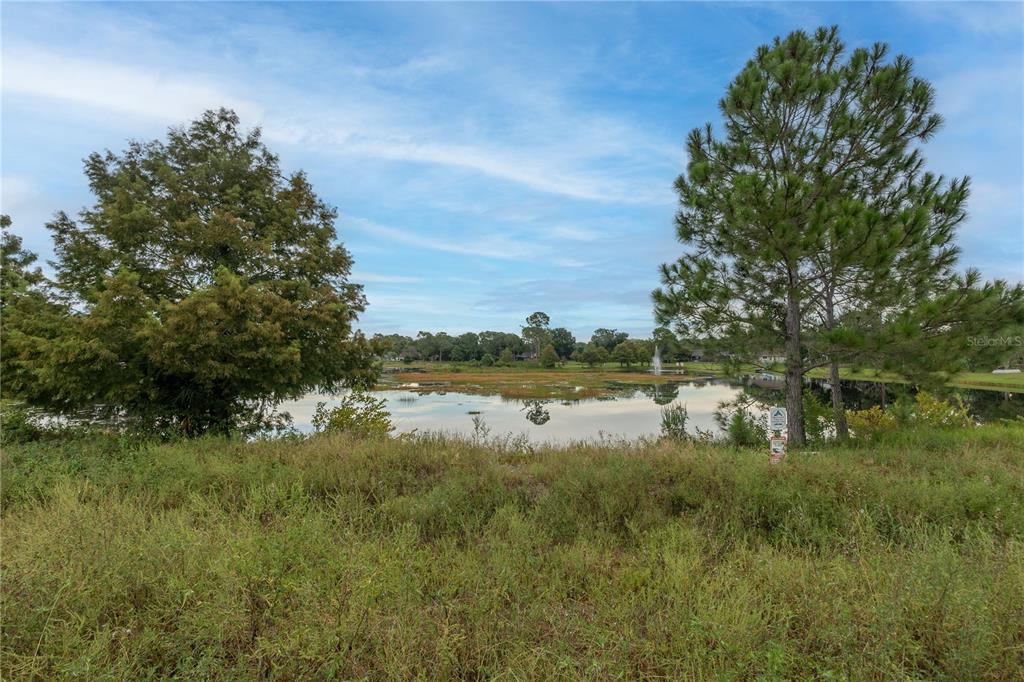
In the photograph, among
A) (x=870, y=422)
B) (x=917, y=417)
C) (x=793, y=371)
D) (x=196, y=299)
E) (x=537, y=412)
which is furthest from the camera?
(x=537, y=412)

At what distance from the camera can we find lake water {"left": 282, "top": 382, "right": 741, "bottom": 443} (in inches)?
714

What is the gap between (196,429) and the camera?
34.4 feet

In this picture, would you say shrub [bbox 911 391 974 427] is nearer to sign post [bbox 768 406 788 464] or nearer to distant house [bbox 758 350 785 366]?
distant house [bbox 758 350 785 366]

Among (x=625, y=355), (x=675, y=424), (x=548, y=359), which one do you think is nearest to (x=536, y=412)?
(x=675, y=424)

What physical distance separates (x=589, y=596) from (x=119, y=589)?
3.19 m

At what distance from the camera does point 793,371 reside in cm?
971

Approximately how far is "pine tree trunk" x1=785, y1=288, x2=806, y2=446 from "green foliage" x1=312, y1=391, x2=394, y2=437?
9.23 metres

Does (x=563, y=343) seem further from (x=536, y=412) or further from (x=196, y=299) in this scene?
(x=196, y=299)

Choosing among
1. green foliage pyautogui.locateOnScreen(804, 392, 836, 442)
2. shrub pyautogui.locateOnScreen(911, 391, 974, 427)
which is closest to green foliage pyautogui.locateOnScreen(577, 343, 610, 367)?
shrub pyautogui.locateOnScreen(911, 391, 974, 427)

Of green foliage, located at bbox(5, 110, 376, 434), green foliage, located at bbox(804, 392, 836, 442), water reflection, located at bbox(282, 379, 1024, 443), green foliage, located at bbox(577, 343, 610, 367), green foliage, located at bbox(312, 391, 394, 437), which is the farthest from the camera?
green foliage, located at bbox(577, 343, 610, 367)

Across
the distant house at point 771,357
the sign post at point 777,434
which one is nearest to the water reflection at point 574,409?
the distant house at point 771,357

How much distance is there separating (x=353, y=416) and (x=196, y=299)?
4696 mm

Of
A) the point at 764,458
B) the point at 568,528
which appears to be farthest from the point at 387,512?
the point at 764,458

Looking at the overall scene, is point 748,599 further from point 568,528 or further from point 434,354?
point 434,354
